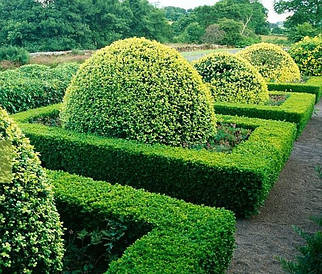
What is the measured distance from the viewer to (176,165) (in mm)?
5562

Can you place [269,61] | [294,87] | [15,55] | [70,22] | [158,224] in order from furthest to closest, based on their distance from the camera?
[70,22]
[15,55]
[269,61]
[294,87]
[158,224]

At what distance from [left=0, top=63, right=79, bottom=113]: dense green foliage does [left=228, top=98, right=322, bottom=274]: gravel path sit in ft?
22.5

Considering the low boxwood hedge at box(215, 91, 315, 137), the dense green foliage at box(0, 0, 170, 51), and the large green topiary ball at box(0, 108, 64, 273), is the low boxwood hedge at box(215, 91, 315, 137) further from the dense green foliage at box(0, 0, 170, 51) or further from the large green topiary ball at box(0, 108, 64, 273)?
the dense green foliage at box(0, 0, 170, 51)

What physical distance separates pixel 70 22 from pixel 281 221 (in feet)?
123

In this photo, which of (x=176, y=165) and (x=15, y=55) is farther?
(x=15, y=55)

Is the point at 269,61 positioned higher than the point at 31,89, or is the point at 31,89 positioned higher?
the point at 269,61

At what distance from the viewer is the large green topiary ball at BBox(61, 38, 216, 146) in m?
6.24

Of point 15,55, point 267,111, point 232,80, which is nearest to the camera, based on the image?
point 267,111

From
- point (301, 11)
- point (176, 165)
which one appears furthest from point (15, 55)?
point (301, 11)

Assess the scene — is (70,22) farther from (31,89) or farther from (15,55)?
(31,89)

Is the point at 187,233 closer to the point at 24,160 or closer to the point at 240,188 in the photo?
the point at 24,160

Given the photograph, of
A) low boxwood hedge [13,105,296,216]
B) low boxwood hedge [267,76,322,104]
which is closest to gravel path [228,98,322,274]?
low boxwood hedge [13,105,296,216]

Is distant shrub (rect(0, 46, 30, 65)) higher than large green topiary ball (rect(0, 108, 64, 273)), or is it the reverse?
large green topiary ball (rect(0, 108, 64, 273))

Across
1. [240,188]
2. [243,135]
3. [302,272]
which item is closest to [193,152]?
[240,188]
